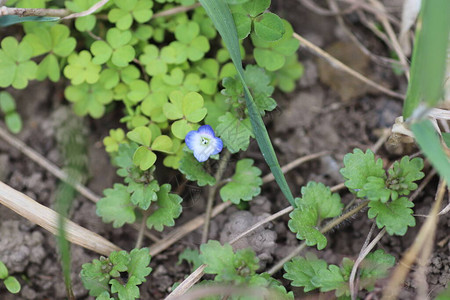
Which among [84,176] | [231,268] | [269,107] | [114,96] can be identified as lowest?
[84,176]

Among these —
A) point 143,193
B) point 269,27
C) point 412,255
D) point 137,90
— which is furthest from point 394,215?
point 137,90

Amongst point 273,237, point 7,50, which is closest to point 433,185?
A: point 273,237

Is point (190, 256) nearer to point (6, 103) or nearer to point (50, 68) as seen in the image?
point (50, 68)

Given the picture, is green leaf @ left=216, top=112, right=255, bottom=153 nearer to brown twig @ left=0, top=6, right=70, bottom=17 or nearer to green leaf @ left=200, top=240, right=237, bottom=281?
green leaf @ left=200, top=240, right=237, bottom=281

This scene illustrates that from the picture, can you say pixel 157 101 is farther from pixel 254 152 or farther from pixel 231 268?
pixel 231 268

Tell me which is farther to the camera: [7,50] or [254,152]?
[254,152]

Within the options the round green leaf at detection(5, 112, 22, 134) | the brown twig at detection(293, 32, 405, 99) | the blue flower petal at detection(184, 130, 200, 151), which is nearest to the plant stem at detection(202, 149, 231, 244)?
the blue flower petal at detection(184, 130, 200, 151)

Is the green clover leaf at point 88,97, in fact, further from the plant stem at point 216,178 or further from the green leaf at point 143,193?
the plant stem at point 216,178
